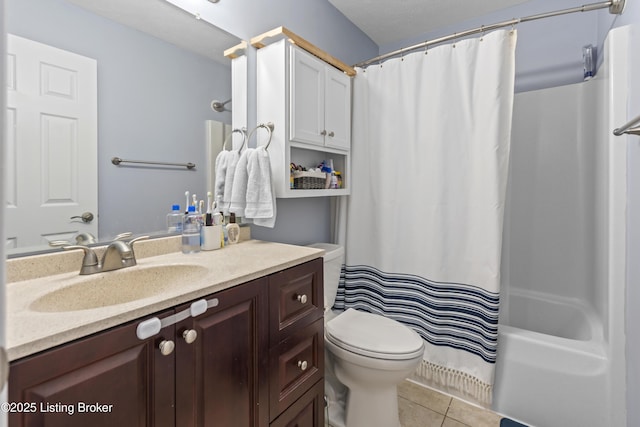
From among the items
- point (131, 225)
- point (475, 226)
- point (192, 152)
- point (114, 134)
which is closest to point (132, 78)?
point (114, 134)

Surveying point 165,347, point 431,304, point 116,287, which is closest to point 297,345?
point 165,347

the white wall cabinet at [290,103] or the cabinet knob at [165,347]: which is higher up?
the white wall cabinet at [290,103]

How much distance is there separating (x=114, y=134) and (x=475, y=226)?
170 cm

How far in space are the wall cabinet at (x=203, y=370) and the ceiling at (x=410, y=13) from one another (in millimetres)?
1887

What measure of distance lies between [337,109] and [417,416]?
1768 mm

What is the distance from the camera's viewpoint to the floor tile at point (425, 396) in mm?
1674

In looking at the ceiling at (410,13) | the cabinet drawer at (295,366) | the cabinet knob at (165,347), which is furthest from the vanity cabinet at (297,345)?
the ceiling at (410,13)

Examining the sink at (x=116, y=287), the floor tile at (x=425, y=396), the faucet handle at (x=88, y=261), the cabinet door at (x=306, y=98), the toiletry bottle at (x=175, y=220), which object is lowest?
the floor tile at (x=425, y=396)

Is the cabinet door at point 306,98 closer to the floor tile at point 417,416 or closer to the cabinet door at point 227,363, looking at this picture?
the cabinet door at point 227,363

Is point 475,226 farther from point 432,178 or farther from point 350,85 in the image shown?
point 350,85

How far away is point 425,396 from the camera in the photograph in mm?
1757

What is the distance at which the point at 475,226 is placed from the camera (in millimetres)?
1633

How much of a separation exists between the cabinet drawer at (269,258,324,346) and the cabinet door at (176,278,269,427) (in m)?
0.05

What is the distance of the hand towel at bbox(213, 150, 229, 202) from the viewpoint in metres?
1.42
